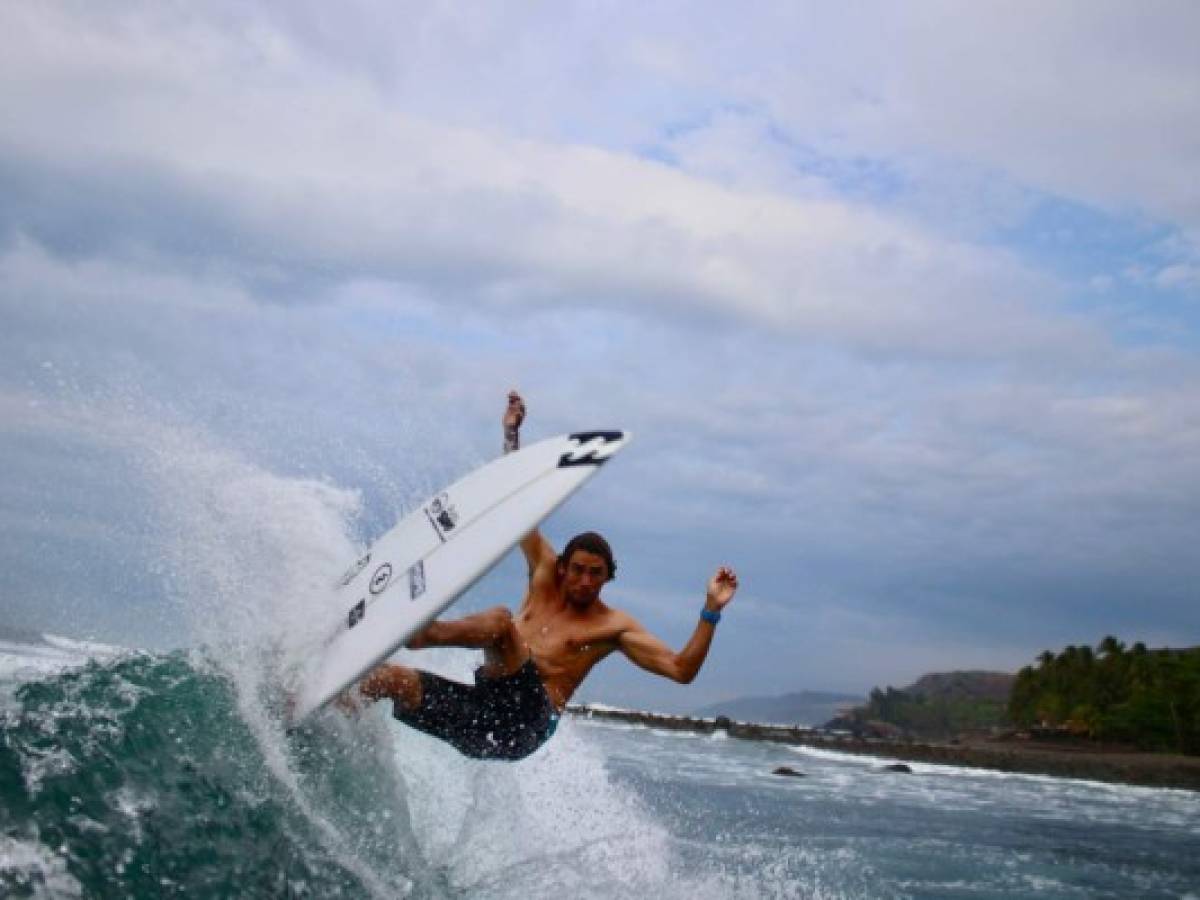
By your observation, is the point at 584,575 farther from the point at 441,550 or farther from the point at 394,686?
the point at 394,686

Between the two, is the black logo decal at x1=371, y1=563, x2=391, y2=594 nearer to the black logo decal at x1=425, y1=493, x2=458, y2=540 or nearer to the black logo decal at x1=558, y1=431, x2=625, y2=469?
the black logo decal at x1=425, y1=493, x2=458, y2=540

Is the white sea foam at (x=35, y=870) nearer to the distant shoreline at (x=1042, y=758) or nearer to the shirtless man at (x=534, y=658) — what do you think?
the shirtless man at (x=534, y=658)

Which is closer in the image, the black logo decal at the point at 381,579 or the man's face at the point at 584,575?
the black logo decal at the point at 381,579

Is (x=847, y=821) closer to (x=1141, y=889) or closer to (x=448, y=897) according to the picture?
(x=1141, y=889)

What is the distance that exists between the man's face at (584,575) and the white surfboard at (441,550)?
1.59 ft

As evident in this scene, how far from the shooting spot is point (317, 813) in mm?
5977

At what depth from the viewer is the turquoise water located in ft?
15.9

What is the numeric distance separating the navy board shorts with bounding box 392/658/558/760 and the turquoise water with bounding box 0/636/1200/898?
0.45 m

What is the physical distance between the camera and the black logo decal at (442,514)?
652 centimetres

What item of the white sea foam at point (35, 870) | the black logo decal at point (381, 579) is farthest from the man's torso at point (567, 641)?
the white sea foam at point (35, 870)

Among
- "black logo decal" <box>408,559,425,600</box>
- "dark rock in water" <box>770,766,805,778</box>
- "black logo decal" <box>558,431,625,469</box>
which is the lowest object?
"dark rock in water" <box>770,766,805,778</box>

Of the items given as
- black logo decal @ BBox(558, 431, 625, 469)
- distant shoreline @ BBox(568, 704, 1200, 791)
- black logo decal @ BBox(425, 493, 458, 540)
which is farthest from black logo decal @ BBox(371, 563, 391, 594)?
distant shoreline @ BBox(568, 704, 1200, 791)

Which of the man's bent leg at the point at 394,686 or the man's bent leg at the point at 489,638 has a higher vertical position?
the man's bent leg at the point at 489,638

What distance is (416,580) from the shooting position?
20.0ft
